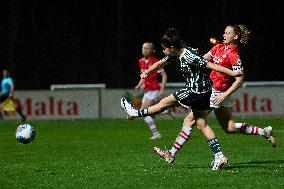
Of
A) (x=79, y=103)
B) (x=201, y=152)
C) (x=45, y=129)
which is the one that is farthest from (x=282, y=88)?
(x=201, y=152)

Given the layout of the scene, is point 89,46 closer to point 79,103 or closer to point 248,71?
point 248,71

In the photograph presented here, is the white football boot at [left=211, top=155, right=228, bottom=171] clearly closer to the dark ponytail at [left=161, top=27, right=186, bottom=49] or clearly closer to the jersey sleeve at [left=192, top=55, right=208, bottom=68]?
the jersey sleeve at [left=192, top=55, right=208, bottom=68]

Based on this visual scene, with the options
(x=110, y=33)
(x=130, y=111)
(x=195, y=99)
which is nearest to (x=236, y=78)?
(x=195, y=99)

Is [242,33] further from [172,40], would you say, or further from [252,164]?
[252,164]

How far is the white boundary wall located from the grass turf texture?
7352mm

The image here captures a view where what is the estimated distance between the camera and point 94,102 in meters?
29.4

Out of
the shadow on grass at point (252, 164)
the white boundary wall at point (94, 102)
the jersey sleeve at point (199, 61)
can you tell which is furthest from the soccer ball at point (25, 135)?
the white boundary wall at point (94, 102)

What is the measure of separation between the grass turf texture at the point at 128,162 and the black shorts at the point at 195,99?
0.91 m

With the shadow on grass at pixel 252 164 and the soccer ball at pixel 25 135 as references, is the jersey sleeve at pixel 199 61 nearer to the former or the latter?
the shadow on grass at pixel 252 164

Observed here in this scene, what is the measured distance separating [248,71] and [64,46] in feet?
30.9

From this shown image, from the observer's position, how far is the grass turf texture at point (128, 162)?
10695 mm

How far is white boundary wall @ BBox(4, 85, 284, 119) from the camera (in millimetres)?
28734

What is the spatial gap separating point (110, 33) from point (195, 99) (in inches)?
1200

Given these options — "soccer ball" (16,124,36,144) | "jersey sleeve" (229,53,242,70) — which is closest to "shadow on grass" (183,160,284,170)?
"jersey sleeve" (229,53,242,70)
